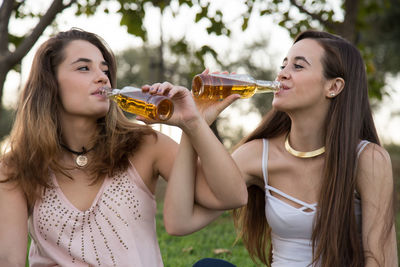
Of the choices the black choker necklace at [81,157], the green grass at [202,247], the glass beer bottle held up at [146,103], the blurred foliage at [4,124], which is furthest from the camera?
the blurred foliage at [4,124]

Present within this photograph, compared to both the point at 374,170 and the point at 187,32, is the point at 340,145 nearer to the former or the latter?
the point at 374,170

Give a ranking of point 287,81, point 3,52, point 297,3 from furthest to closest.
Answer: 1. point 297,3
2. point 3,52
3. point 287,81

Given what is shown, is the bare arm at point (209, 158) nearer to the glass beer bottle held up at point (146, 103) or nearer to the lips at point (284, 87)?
the glass beer bottle held up at point (146, 103)

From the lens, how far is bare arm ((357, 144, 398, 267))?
2.78 m

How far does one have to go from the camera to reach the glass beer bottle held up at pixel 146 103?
2.43 metres

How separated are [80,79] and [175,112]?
2.06 feet

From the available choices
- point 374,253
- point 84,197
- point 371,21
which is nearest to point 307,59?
point 374,253

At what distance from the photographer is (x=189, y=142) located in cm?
267

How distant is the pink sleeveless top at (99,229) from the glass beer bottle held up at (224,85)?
2.00ft

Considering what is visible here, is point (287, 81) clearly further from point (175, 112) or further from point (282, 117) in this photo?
point (175, 112)

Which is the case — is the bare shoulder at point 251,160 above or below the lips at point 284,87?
below

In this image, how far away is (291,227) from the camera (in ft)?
9.83

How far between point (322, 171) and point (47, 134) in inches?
61.8

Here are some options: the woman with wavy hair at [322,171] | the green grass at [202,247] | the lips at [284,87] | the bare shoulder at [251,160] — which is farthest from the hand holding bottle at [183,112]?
the green grass at [202,247]
